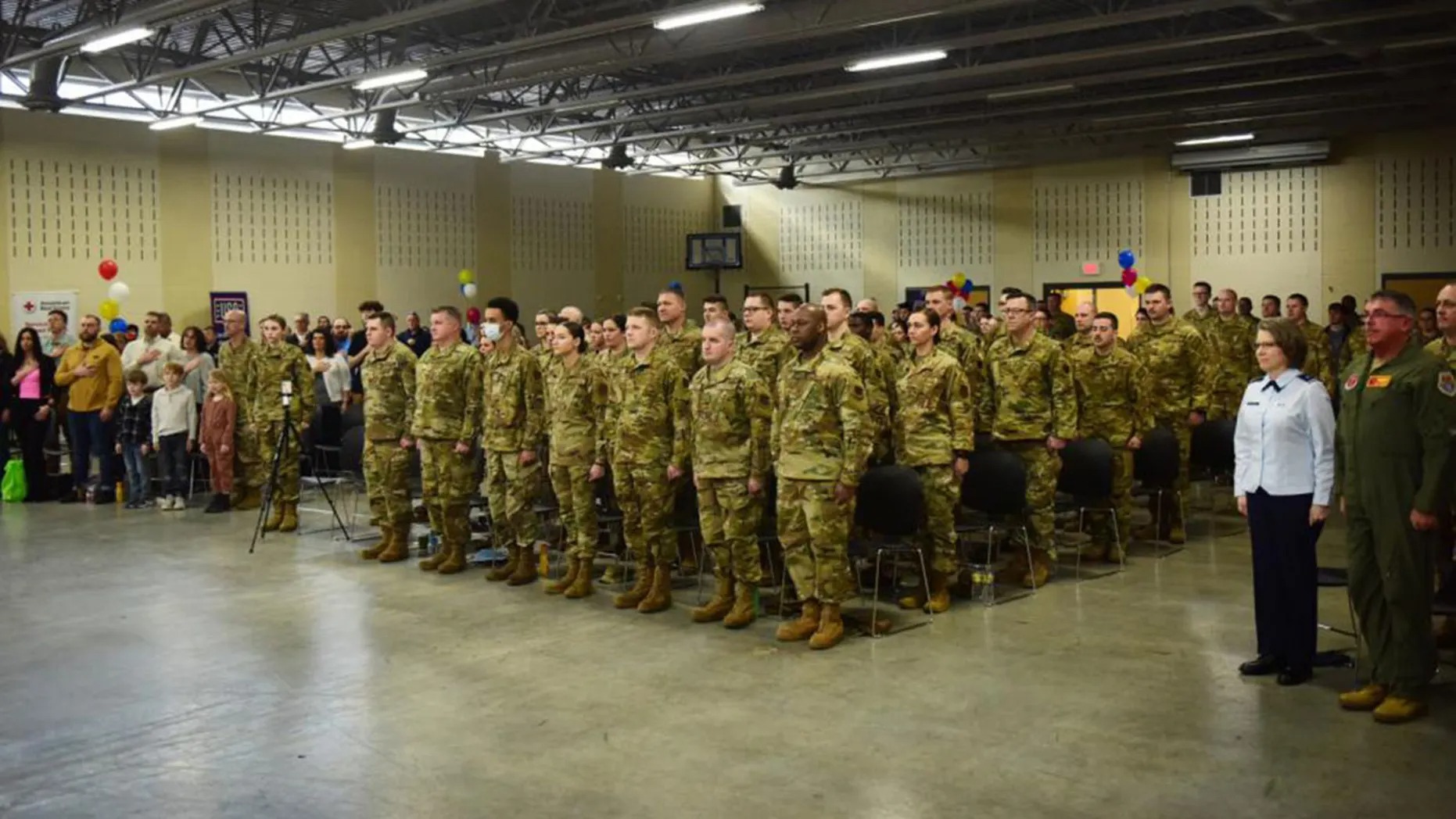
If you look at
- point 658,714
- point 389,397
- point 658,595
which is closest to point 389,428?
point 389,397

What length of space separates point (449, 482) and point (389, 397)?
0.83 meters

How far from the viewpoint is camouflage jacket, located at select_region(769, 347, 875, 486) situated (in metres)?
5.73

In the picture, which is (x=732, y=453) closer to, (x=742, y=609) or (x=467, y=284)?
(x=742, y=609)

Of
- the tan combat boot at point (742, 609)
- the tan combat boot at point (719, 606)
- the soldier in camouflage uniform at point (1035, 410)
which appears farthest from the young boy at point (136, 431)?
the soldier in camouflage uniform at point (1035, 410)

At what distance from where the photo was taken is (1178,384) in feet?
27.6

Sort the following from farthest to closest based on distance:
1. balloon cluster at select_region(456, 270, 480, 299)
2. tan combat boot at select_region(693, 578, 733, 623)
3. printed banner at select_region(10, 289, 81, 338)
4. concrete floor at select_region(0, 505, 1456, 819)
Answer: balloon cluster at select_region(456, 270, 480, 299), printed banner at select_region(10, 289, 81, 338), tan combat boot at select_region(693, 578, 733, 623), concrete floor at select_region(0, 505, 1456, 819)

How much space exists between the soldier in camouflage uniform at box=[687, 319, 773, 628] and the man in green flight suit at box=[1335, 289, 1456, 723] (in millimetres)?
2647

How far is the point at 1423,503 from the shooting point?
441 cm

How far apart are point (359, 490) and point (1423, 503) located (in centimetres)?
921

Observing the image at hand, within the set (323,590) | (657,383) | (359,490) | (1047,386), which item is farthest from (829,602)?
(359,490)

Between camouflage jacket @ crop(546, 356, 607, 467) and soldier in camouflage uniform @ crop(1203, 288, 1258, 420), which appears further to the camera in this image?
soldier in camouflage uniform @ crop(1203, 288, 1258, 420)

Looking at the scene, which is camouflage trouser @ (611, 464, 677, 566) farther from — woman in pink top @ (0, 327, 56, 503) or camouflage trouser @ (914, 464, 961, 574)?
woman in pink top @ (0, 327, 56, 503)

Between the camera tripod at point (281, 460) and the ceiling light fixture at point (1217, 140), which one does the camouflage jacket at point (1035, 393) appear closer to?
the camera tripod at point (281, 460)

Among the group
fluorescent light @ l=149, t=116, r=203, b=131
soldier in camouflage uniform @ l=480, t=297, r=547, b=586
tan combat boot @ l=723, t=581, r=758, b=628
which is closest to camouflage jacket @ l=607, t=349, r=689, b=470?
tan combat boot @ l=723, t=581, r=758, b=628
